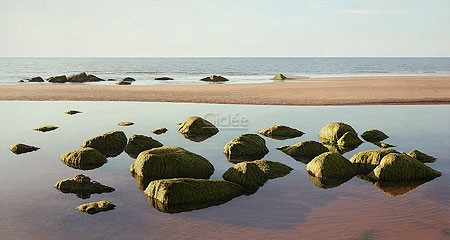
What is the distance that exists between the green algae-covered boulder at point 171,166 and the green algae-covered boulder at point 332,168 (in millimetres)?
3801

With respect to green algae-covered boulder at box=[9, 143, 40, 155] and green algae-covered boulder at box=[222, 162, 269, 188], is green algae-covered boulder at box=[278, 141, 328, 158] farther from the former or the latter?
green algae-covered boulder at box=[9, 143, 40, 155]

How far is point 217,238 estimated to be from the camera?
10.9 m

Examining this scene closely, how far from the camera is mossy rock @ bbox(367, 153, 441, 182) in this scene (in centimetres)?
1561

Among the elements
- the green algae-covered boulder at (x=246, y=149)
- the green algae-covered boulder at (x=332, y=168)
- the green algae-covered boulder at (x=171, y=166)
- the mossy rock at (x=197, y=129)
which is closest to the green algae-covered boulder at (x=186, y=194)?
the green algae-covered boulder at (x=171, y=166)

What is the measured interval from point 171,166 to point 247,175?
2.83 m

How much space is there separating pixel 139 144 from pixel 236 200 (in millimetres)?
7927

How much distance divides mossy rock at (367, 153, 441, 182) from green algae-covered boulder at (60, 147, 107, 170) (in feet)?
34.6

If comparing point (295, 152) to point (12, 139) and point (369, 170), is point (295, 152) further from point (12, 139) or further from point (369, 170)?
point (12, 139)

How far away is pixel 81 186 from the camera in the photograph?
48.1 ft

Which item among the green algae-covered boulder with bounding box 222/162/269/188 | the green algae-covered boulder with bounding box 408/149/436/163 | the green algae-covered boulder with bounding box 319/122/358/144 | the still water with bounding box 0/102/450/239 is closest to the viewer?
the still water with bounding box 0/102/450/239

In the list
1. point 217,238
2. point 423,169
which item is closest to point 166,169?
point 217,238

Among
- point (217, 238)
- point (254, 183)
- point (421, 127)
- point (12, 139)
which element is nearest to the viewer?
point (217, 238)

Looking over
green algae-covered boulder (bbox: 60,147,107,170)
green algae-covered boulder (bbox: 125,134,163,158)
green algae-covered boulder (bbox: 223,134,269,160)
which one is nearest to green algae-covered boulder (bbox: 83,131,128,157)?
green algae-covered boulder (bbox: 125,134,163,158)

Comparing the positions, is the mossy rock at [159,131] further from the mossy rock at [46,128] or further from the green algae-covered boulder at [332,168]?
the green algae-covered boulder at [332,168]
